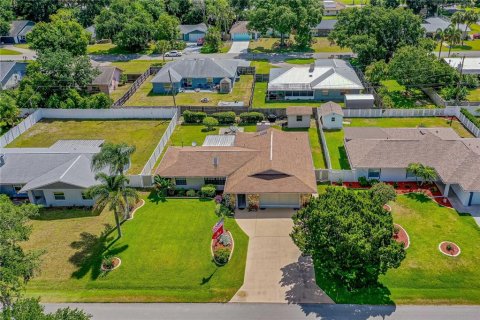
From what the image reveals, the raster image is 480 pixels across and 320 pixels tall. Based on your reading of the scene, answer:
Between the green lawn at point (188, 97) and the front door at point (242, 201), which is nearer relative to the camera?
the front door at point (242, 201)

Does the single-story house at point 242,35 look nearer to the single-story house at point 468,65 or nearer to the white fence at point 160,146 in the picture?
the single-story house at point 468,65

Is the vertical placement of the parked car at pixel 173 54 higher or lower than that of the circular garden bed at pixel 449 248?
higher

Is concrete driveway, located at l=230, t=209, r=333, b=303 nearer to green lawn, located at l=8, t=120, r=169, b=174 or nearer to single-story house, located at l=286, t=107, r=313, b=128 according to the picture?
green lawn, located at l=8, t=120, r=169, b=174

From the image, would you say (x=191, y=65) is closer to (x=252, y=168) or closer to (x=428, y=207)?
(x=252, y=168)

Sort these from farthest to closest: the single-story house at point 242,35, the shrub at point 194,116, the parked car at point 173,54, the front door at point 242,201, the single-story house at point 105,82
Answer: the single-story house at point 242,35, the parked car at point 173,54, the single-story house at point 105,82, the shrub at point 194,116, the front door at point 242,201

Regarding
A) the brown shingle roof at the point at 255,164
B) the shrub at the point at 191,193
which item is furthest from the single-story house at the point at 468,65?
the shrub at the point at 191,193

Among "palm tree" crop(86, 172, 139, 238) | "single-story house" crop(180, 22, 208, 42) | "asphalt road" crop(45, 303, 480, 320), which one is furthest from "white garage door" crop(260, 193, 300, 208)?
"single-story house" crop(180, 22, 208, 42)

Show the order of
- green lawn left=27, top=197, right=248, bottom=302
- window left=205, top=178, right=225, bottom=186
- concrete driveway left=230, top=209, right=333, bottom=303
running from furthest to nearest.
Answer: window left=205, top=178, right=225, bottom=186
green lawn left=27, top=197, right=248, bottom=302
concrete driveway left=230, top=209, right=333, bottom=303
